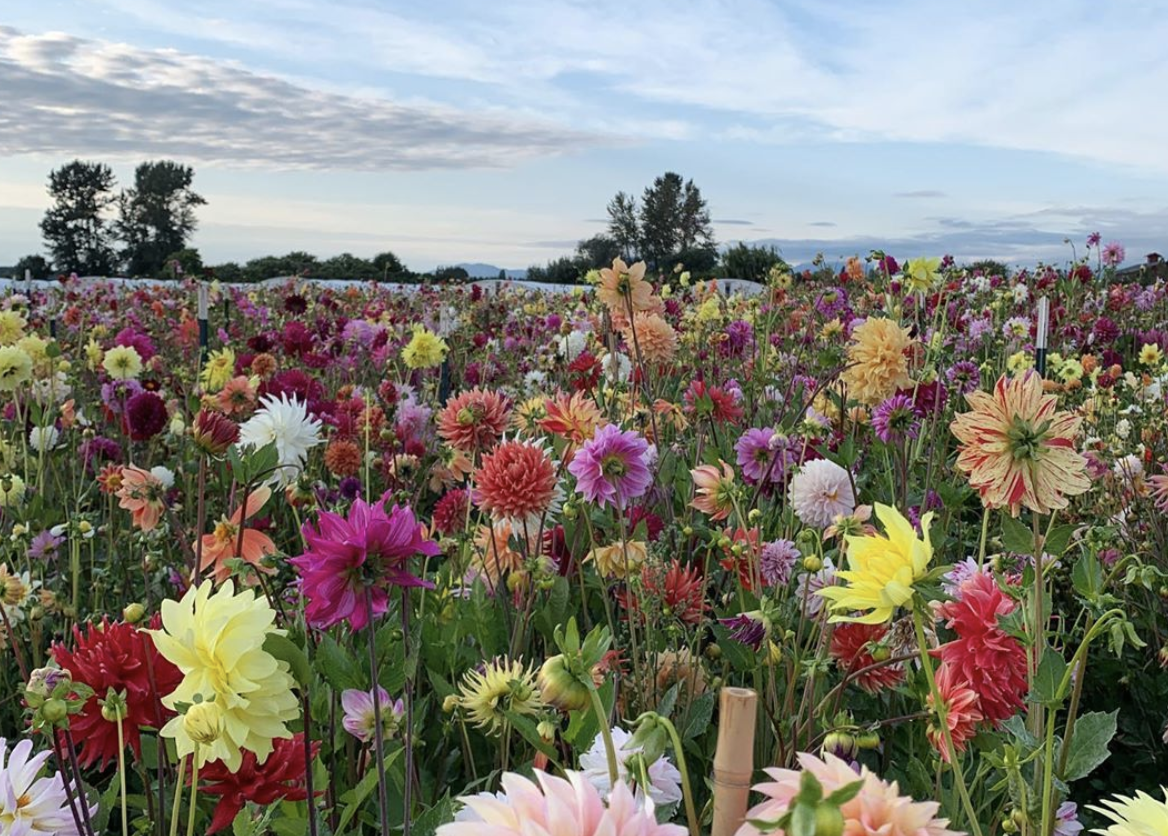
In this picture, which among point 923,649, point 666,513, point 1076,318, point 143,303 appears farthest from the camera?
point 143,303

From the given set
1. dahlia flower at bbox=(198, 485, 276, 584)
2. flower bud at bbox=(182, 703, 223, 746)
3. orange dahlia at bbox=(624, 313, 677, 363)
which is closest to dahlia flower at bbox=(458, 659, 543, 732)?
flower bud at bbox=(182, 703, 223, 746)

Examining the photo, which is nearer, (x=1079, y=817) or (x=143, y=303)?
(x=1079, y=817)

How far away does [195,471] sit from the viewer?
3.23 m

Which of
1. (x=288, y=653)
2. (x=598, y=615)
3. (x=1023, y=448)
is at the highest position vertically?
(x=1023, y=448)

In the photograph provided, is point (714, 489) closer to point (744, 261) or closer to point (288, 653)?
point (288, 653)

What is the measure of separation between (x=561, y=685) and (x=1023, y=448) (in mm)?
467

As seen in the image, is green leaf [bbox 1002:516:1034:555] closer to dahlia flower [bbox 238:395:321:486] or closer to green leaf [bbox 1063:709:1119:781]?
green leaf [bbox 1063:709:1119:781]

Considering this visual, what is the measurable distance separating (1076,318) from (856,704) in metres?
5.35

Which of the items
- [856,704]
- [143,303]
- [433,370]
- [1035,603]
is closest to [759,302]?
[433,370]

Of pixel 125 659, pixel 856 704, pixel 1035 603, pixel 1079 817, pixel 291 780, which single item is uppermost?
pixel 1035 603

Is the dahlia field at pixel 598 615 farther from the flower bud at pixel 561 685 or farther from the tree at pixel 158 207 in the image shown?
the tree at pixel 158 207

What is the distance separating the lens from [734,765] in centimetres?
56

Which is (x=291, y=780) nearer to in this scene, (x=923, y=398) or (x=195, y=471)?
(x=923, y=398)

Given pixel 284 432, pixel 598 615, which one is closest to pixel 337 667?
pixel 284 432
